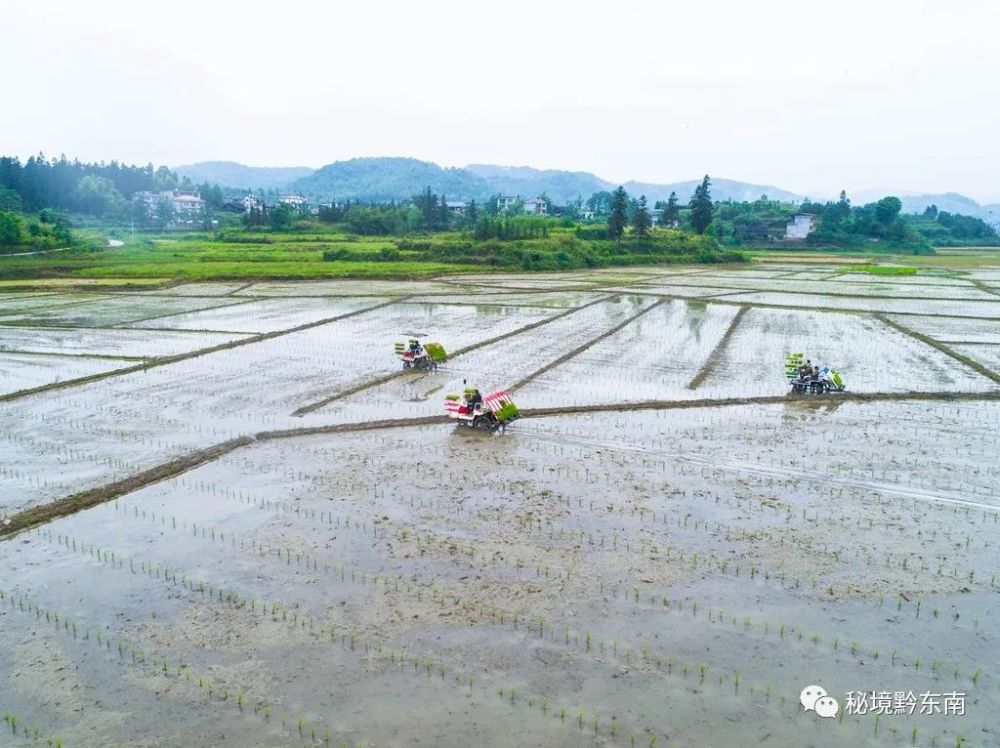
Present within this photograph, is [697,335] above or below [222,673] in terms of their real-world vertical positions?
above

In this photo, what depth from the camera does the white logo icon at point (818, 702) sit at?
22.1 feet

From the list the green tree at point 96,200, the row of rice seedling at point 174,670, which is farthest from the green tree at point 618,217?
the green tree at point 96,200

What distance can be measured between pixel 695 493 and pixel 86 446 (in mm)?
11534

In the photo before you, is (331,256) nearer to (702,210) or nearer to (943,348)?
(702,210)

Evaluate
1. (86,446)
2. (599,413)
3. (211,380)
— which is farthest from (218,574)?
Result: (211,380)

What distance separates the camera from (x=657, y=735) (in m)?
6.46

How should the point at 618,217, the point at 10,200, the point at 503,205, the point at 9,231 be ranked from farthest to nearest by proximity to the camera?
1. the point at 503,205
2. the point at 10,200
3. the point at 618,217
4. the point at 9,231

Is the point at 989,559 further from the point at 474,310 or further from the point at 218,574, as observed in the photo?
the point at 474,310

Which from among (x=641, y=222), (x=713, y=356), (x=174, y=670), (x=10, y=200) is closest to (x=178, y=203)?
(x=10, y=200)

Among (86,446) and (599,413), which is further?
(599,413)

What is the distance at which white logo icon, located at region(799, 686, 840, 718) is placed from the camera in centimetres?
672

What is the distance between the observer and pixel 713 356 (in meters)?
22.5

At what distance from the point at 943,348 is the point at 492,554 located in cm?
2068

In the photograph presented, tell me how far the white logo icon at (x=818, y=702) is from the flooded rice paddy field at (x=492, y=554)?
138mm
